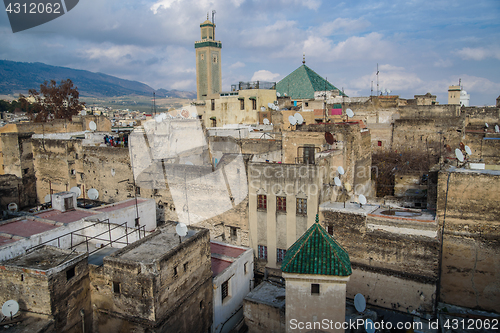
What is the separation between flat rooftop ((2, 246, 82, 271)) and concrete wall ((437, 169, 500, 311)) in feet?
48.9

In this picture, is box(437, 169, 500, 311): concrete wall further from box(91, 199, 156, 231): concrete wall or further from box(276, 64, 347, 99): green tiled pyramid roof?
box(276, 64, 347, 99): green tiled pyramid roof

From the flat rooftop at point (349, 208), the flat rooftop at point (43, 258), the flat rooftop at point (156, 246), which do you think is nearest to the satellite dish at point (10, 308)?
the flat rooftop at point (43, 258)

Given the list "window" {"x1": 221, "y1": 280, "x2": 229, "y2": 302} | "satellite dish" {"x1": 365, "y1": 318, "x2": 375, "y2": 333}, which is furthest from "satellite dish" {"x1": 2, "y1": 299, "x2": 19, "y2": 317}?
"satellite dish" {"x1": 365, "y1": 318, "x2": 375, "y2": 333}

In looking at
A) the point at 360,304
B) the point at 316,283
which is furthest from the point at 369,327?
the point at 316,283

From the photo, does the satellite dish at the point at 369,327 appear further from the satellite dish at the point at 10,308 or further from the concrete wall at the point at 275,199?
the satellite dish at the point at 10,308

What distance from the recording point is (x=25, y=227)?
1438 cm

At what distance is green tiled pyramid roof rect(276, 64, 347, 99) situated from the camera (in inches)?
1635

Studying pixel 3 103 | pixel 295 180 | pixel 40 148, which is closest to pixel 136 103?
pixel 3 103

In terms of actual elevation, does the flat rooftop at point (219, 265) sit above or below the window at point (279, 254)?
above

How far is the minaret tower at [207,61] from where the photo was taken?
5031 centimetres

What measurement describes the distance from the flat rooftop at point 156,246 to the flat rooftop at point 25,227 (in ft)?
17.3

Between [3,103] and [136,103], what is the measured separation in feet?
192

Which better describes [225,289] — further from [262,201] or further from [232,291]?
[262,201]

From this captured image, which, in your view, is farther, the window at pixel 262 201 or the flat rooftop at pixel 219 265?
the window at pixel 262 201
